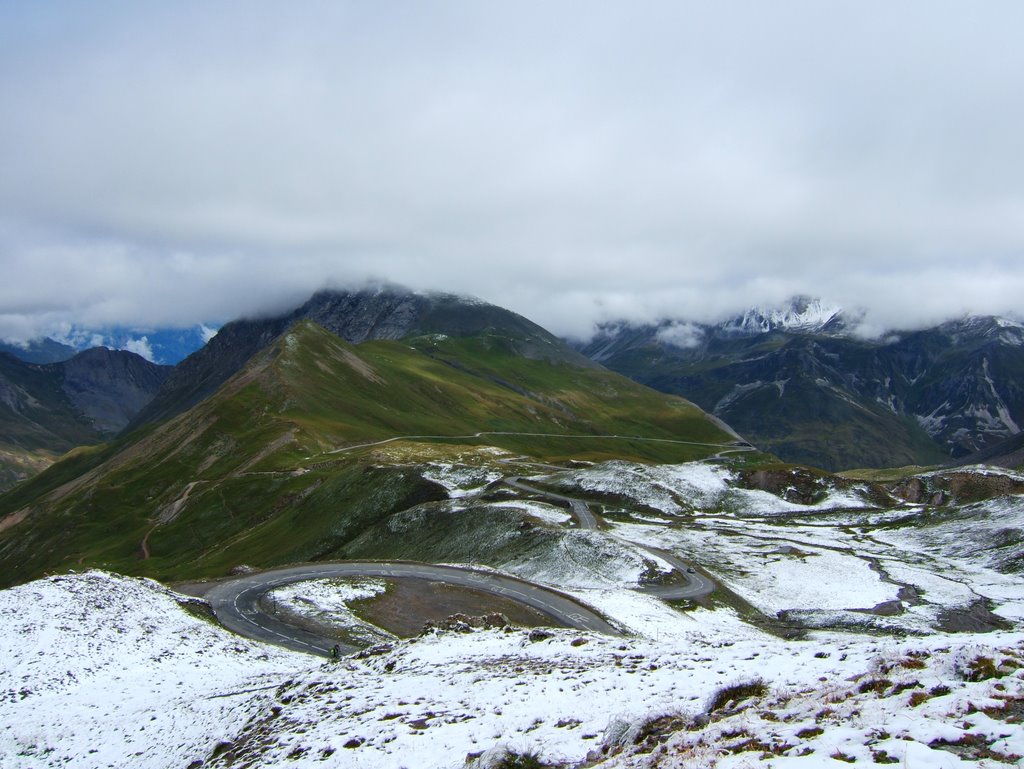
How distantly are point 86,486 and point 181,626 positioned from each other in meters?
175

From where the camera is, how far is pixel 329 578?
65188 millimetres

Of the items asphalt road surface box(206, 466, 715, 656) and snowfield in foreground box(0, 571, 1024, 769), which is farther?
asphalt road surface box(206, 466, 715, 656)

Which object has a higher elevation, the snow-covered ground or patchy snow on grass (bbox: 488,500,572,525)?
the snow-covered ground

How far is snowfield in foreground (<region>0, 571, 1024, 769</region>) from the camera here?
14.2 meters

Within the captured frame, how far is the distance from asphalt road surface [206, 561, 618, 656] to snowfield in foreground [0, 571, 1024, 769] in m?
5.13

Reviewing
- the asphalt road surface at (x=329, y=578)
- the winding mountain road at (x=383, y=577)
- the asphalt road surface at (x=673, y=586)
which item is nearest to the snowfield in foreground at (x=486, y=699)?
the asphalt road surface at (x=329, y=578)

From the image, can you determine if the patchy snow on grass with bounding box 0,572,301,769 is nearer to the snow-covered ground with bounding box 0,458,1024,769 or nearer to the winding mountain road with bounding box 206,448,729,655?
the snow-covered ground with bounding box 0,458,1024,769

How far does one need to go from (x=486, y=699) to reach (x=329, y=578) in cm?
4507

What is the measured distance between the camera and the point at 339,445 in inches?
7057

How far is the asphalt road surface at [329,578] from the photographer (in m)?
50.5

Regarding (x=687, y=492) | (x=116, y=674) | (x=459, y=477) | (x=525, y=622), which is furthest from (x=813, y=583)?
(x=459, y=477)

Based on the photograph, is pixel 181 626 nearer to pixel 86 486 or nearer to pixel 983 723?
pixel 983 723

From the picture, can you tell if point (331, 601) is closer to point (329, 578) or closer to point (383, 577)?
point (329, 578)

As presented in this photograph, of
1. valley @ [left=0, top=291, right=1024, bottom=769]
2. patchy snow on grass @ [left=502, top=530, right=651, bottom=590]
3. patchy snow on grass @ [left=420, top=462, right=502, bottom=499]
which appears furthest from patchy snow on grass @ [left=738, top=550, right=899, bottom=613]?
patchy snow on grass @ [left=420, top=462, right=502, bottom=499]
